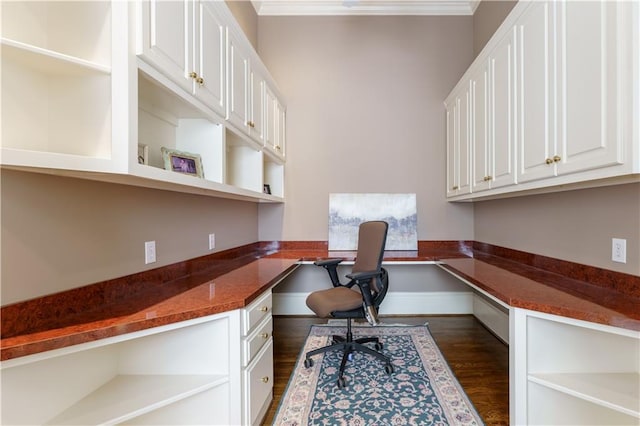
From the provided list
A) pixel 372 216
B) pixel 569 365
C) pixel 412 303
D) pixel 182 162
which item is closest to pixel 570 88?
pixel 569 365

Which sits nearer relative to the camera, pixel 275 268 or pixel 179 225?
pixel 179 225

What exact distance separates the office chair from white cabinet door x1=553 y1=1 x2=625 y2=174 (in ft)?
3.94

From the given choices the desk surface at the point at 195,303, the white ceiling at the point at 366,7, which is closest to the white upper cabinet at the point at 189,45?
the desk surface at the point at 195,303

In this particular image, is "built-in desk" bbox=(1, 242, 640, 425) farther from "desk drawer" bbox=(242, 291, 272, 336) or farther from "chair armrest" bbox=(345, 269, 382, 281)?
"chair armrest" bbox=(345, 269, 382, 281)

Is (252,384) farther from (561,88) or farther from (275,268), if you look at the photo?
(561,88)

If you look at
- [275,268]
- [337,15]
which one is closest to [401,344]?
[275,268]

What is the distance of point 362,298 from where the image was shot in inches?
85.6

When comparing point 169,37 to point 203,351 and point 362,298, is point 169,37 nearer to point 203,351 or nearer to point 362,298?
point 203,351

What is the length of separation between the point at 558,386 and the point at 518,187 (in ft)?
3.69

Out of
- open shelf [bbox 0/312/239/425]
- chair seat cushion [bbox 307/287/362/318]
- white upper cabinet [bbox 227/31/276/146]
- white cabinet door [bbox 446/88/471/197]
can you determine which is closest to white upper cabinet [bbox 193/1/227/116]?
white upper cabinet [bbox 227/31/276/146]

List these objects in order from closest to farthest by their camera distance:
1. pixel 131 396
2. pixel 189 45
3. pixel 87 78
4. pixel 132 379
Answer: pixel 87 78 → pixel 131 396 → pixel 132 379 → pixel 189 45

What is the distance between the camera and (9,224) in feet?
3.11

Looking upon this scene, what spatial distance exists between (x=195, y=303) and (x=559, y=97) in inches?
80.7

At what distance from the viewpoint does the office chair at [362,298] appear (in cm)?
208
